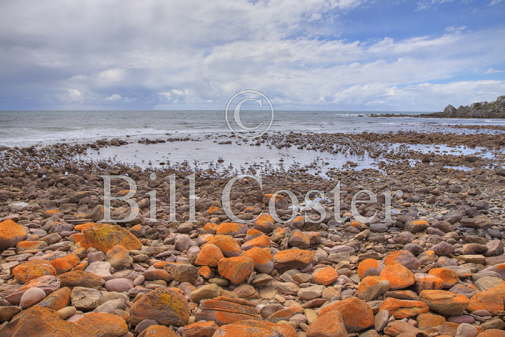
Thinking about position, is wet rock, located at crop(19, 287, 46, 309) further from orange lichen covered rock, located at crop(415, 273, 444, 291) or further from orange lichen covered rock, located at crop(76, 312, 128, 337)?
orange lichen covered rock, located at crop(415, 273, 444, 291)

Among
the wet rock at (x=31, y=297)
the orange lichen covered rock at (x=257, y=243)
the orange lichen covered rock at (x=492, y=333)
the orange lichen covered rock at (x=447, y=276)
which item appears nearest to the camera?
the orange lichen covered rock at (x=492, y=333)

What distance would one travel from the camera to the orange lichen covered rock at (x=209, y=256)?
361cm

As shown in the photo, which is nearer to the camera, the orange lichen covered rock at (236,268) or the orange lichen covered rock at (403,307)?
the orange lichen covered rock at (403,307)

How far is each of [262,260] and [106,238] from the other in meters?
2.05

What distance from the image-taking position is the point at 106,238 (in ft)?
13.3

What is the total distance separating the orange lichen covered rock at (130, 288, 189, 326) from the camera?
2.60m

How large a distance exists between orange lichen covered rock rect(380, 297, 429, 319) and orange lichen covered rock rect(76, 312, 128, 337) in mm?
2220

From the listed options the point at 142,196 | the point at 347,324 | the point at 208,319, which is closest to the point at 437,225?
the point at 347,324

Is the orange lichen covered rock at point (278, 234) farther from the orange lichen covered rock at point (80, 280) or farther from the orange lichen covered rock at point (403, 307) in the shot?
the orange lichen covered rock at point (80, 280)

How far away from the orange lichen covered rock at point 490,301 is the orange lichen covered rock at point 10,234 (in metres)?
5.22

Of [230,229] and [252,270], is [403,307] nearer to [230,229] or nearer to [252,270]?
[252,270]

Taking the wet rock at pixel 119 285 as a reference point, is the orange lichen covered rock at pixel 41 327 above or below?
above

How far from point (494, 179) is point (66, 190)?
1198 cm

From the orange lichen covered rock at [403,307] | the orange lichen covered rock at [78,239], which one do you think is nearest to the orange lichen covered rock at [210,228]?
the orange lichen covered rock at [78,239]
